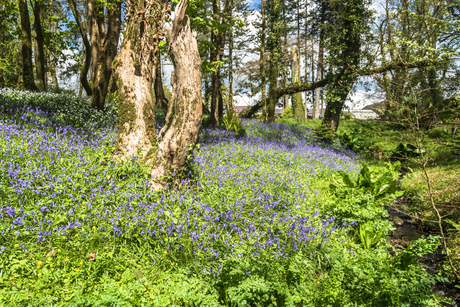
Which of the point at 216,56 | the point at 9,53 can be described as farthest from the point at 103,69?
the point at 9,53

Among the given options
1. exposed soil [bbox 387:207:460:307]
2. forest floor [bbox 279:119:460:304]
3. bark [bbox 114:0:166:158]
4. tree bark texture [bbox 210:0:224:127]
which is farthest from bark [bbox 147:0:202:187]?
tree bark texture [bbox 210:0:224:127]

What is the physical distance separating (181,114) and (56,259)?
3170 millimetres

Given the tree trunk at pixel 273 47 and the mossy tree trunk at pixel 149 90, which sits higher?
the tree trunk at pixel 273 47

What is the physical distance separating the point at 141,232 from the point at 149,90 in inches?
139

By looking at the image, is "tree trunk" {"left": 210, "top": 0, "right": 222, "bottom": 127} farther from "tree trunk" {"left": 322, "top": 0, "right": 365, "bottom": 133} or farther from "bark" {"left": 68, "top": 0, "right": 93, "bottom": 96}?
"bark" {"left": 68, "top": 0, "right": 93, "bottom": 96}

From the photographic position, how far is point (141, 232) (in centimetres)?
365

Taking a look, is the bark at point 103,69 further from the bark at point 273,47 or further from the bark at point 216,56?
the bark at point 273,47

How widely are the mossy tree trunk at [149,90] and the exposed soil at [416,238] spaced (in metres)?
4.11

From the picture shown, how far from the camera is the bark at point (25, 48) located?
1179cm

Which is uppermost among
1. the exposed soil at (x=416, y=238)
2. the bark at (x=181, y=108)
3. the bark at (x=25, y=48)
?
the bark at (x=25, y=48)

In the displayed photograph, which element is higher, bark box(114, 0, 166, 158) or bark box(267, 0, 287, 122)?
bark box(267, 0, 287, 122)

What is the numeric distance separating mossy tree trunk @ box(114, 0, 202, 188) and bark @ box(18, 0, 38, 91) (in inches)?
381

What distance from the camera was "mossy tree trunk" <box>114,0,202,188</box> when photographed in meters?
5.18

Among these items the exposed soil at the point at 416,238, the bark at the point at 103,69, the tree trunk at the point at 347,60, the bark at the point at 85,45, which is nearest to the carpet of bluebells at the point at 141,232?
the exposed soil at the point at 416,238
